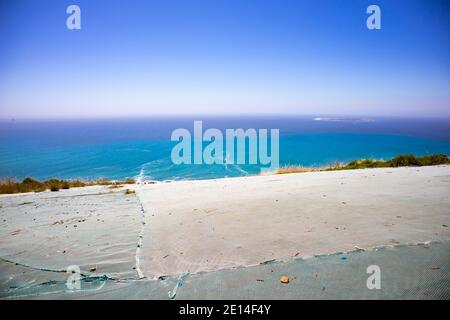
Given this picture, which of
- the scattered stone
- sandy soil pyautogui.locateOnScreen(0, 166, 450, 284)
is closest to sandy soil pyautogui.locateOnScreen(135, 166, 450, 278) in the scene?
sandy soil pyautogui.locateOnScreen(0, 166, 450, 284)

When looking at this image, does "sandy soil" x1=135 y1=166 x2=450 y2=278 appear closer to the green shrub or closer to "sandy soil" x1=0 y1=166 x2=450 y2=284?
"sandy soil" x1=0 y1=166 x2=450 y2=284

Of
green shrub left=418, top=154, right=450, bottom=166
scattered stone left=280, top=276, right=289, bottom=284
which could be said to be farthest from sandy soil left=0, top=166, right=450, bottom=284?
green shrub left=418, top=154, right=450, bottom=166

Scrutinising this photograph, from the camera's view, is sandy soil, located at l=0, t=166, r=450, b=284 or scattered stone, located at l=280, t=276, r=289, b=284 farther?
sandy soil, located at l=0, t=166, r=450, b=284

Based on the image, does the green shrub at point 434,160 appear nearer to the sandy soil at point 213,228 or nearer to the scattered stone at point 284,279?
the sandy soil at point 213,228

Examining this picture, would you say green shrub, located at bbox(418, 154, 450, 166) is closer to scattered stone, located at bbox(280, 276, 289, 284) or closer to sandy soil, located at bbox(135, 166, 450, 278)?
sandy soil, located at bbox(135, 166, 450, 278)

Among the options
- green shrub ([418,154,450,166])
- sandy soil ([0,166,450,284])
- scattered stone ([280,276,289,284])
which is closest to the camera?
scattered stone ([280,276,289,284])

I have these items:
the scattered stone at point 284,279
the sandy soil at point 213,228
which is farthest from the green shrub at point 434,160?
the scattered stone at point 284,279

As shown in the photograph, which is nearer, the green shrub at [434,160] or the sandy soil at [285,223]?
the sandy soil at [285,223]

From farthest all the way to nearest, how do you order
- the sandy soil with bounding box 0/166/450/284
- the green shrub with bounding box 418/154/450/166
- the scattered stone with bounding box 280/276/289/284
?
the green shrub with bounding box 418/154/450/166 < the sandy soil with bounding box 0/166/450/284 < the scattered stone with bounding box 280/276/289/284

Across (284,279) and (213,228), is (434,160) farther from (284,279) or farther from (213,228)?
(284,279)
